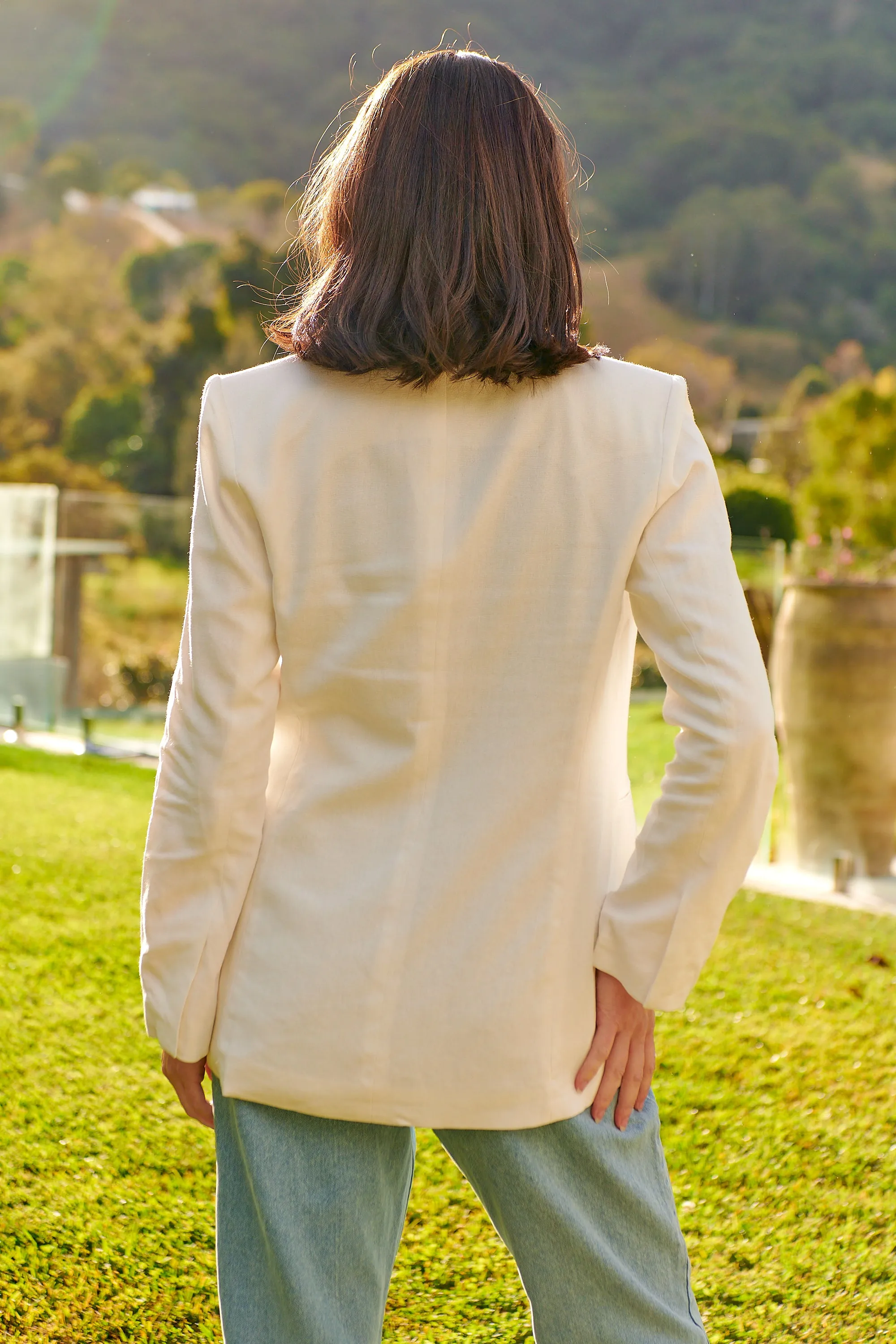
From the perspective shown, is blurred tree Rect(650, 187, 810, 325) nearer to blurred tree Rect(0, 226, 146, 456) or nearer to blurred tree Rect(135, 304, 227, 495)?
blurred tree Rect(0, 226, 146, 456)

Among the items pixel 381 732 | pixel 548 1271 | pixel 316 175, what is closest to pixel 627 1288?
pixel 548 1271

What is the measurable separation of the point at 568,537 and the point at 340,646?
205mm

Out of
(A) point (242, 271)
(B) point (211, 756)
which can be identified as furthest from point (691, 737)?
(A) point (242, 271)

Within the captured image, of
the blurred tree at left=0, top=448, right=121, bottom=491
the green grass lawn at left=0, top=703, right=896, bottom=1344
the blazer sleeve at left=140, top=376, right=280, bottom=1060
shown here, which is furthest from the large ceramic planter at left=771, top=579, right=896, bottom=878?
the blurred tree at left=0, top=448, right=121, bottom=491

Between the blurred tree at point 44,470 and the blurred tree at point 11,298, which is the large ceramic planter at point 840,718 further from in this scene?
the blurred tree at point 11,298

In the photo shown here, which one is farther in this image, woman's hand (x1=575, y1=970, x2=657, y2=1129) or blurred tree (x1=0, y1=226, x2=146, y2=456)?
blurred tree (x1=0, y1=226, x2=146, y2=456)

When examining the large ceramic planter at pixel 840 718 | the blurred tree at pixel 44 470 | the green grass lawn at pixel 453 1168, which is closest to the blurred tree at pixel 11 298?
the blurred tree at pixel 44 470

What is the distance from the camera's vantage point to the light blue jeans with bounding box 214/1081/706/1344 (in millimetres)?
1065

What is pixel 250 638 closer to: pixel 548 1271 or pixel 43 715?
pixel 548 1271

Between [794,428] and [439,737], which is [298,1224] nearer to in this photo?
[439,737]

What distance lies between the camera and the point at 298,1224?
42.3 inches

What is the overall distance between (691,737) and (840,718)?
439cm

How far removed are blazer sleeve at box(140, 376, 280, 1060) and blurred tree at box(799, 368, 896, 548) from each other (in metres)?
16.8

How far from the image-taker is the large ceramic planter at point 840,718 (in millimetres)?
5129
